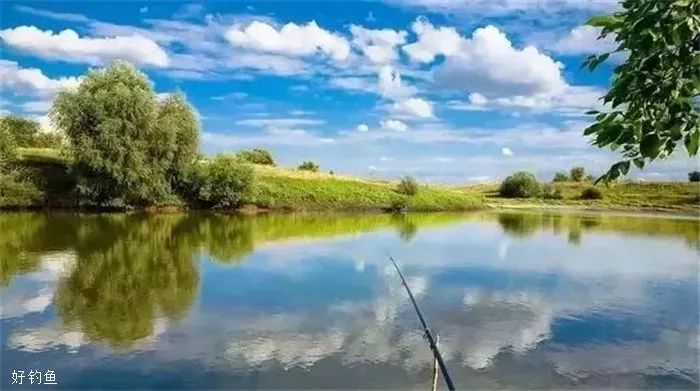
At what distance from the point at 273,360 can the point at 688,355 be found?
8.65 meters

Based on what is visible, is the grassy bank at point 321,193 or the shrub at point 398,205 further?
the shrub at point 398,205

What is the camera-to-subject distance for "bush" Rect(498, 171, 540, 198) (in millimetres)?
99625

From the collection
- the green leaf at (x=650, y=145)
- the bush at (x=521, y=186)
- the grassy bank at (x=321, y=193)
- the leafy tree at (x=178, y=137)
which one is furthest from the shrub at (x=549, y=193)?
the green leaf at (x=650, y=145)

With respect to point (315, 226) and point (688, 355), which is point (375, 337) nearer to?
point (688, 355)

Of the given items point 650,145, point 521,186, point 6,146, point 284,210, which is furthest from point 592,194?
point 650,145

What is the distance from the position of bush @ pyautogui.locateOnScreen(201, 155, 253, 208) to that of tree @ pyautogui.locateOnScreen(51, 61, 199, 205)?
4403 mm

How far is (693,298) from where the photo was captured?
19891mm

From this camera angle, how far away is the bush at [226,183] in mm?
58156

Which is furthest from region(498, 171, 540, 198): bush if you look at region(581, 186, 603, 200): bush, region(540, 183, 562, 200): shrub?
region(581, 186, 603, 200): bush

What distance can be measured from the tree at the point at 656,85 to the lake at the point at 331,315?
7.73 meters

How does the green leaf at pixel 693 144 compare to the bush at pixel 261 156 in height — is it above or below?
below

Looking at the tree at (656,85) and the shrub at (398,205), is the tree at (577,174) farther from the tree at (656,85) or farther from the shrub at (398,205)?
the tree at (656,85)

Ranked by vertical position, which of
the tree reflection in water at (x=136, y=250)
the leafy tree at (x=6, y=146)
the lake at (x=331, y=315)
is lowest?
the lake at (x=331, y=315)

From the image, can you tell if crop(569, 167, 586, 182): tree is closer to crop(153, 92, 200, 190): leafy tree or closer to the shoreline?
the shoreline
